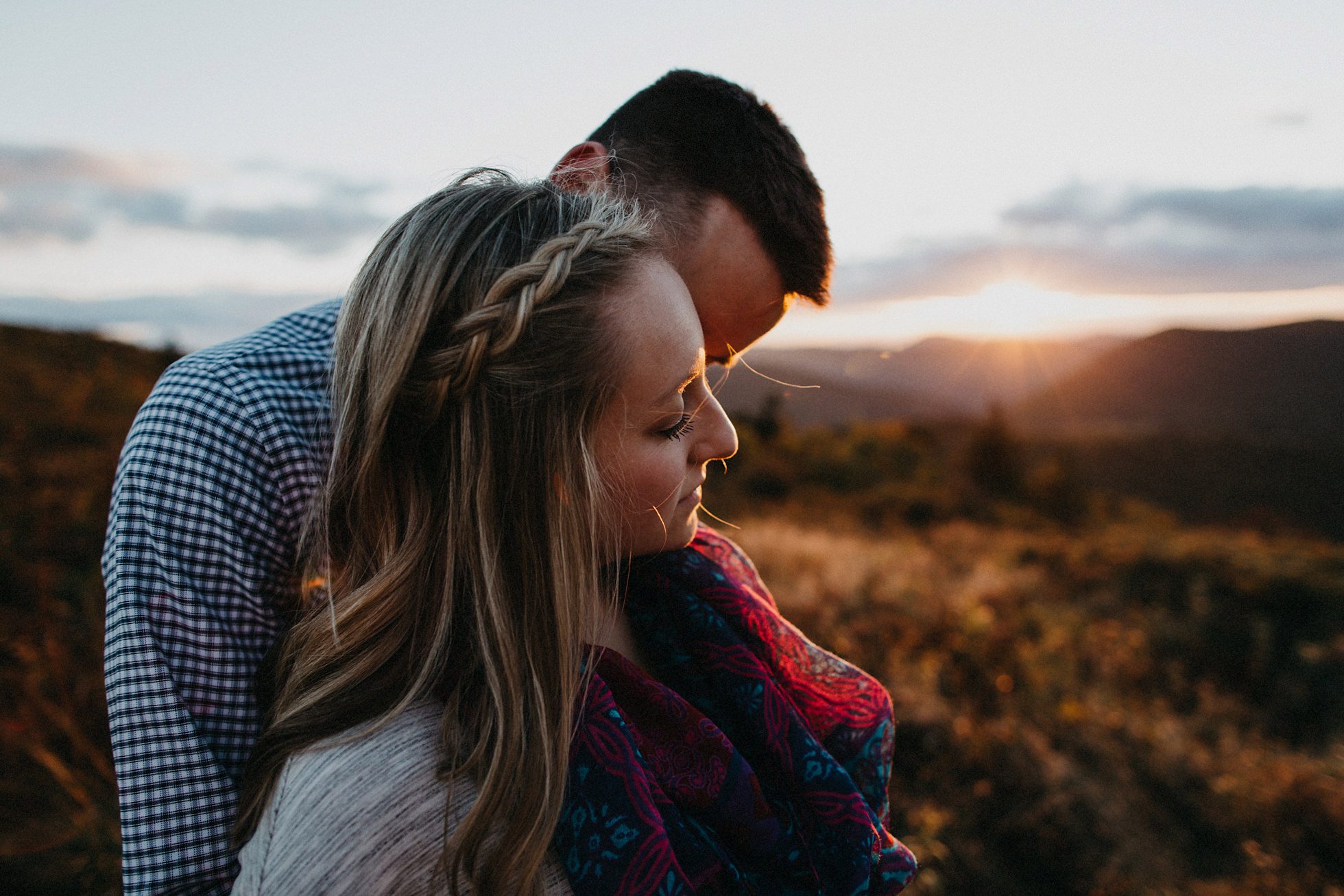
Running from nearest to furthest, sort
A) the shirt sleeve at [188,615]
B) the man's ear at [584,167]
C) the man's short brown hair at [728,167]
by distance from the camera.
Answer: the shirt sleeve at [188,615], the man's ear at [584,167], the man's short brown hair at [728,167]

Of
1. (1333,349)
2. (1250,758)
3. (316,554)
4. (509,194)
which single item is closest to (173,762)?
(316,554)

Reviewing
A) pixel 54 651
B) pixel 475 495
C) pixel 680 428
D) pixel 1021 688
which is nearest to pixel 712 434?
pixel 680 428

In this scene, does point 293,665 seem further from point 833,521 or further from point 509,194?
point 833,521

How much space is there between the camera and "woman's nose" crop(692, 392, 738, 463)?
1332 millimetres

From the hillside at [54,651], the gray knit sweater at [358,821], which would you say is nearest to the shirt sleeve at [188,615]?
the gray knit sweater at [358,821]

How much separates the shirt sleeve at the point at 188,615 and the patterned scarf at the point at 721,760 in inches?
25.7

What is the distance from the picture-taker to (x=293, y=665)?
1.24 m

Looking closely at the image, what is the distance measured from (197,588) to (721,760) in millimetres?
1013

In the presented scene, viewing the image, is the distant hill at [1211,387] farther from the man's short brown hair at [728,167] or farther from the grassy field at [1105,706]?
the man's short brown hair at [728,167]

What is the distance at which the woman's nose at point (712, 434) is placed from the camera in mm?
1332

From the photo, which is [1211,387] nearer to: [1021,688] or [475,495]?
[1021,688]

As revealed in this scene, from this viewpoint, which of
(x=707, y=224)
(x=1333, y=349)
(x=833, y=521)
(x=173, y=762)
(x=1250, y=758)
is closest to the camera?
(x=173, y=762)

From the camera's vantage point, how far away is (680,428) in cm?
130

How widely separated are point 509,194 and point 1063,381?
137 feet
